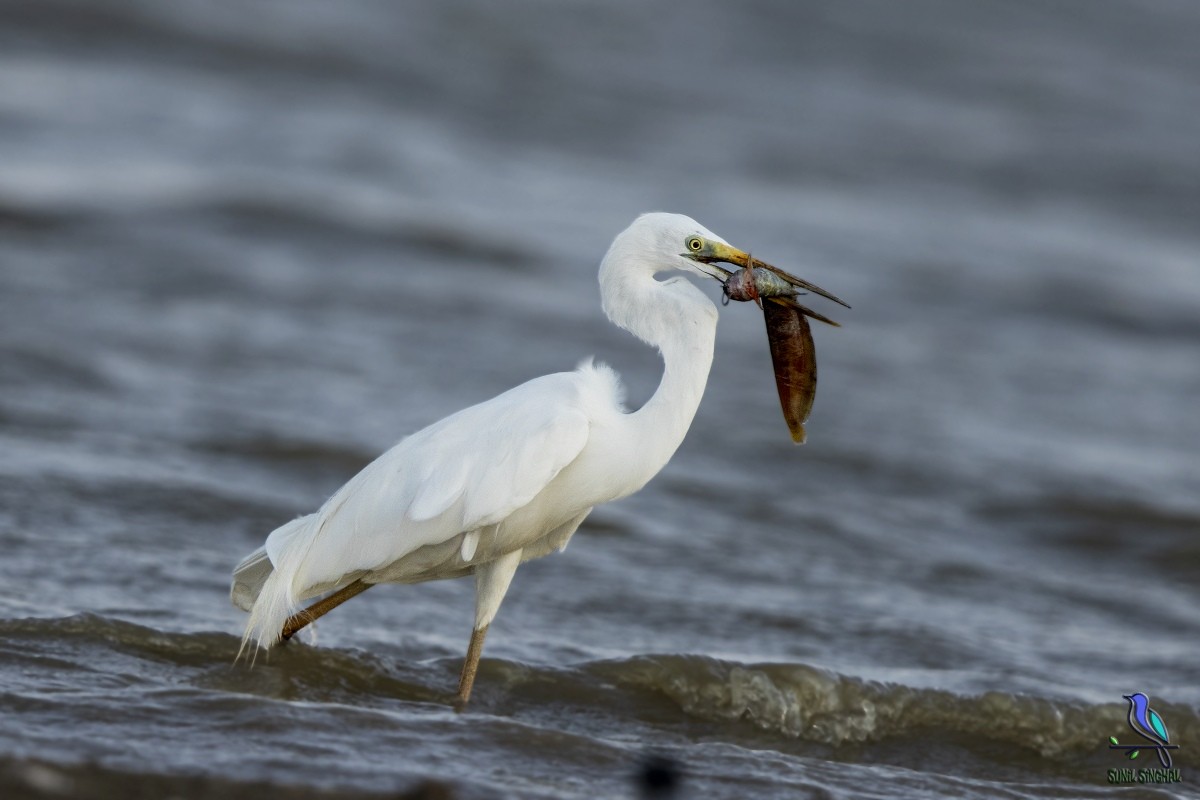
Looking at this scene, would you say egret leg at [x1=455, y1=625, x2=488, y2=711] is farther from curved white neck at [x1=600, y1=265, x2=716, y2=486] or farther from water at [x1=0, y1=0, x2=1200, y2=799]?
curved white neck at [x1=600, y1=265, x2=716, y2=486]

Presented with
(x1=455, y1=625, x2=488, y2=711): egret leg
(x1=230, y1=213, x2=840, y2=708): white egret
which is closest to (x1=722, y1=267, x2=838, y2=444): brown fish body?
(x1=230, y1=213, x2=840, y2=708): white egret

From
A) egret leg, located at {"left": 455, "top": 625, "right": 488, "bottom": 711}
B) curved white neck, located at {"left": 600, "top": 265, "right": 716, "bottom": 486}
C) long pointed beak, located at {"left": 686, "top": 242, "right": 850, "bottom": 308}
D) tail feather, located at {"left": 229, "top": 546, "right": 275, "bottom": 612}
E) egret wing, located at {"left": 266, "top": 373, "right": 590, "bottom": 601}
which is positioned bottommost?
egret leg, located at {"left": 455, "top": 625, "right": 488, "bottom": 711}

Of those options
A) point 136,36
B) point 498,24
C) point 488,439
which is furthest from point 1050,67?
point 488,439

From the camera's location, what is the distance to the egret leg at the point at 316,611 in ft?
16.9

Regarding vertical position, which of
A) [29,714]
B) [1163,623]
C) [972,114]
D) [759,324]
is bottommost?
[29,714]

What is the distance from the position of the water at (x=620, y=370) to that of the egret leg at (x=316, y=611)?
25cm

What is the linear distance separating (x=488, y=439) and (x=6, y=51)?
1465 cm

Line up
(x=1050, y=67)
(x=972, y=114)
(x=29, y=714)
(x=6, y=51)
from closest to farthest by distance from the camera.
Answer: (x=29, y=714) → (x=6, y=51) → (x=972, y=114) → (x=1050, y=67)

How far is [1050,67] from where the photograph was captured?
2167 cm

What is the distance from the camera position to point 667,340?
479 cm

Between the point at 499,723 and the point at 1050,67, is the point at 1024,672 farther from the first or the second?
the point at 1050,67

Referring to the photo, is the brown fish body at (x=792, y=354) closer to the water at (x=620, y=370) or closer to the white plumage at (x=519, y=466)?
the white plumage at (x=519, y=466)

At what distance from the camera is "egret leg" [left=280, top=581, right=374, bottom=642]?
5148 millimetres

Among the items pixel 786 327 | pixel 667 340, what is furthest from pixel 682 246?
pixel 786 327
